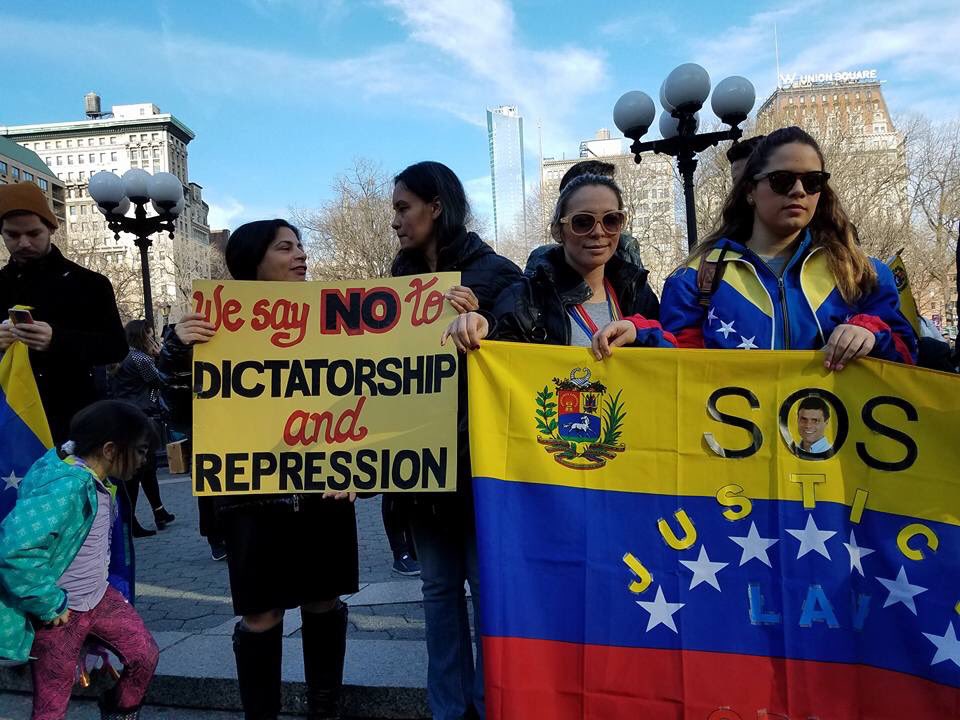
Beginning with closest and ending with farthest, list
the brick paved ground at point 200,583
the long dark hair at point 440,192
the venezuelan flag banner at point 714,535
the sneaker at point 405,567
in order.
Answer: the venezuelan flag banner at point 714,535, the long dark hair at point 440,192, the brick paved ground at point 200,583, the sneaker at point 405,567

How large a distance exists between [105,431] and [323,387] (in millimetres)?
882

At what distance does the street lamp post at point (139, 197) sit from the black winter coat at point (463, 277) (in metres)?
10.4

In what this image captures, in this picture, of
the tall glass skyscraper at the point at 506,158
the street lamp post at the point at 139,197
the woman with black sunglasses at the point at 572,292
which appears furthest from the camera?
the tall glass skyscraper at the point at 506,158

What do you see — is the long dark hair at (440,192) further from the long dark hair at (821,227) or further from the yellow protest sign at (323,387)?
the long dark hair at (821,227)

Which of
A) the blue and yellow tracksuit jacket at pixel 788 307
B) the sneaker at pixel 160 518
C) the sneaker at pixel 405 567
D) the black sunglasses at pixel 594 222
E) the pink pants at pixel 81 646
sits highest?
the black sunglasses at pixel 594 222

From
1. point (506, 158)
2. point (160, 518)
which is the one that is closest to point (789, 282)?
point (160, 518)

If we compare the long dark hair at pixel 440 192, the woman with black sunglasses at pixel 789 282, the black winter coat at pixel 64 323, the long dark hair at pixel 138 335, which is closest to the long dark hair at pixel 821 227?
the woman with black sunglasses at pixel 789 282

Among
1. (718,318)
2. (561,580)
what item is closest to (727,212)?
(718,318)

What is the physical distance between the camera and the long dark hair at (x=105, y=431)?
2725 mm

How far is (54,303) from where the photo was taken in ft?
10.8

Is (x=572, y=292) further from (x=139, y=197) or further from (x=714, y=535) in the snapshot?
(x=139, y=197)

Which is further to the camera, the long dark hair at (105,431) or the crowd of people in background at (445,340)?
the long dark hair at (105,431)

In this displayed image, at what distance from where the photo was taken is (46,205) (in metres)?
3.34

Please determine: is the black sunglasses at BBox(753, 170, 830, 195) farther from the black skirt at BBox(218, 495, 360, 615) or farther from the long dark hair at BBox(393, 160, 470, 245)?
the black skirt at BBox(218, 495, 360, 615)
